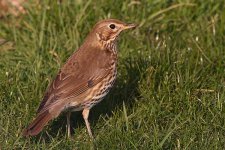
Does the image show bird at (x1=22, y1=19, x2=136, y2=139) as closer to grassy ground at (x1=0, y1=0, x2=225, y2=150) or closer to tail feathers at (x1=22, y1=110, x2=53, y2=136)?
tail feathers at (x1=22, y1=110, x2=53, y2=136)

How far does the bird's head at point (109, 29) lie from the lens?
291 inches

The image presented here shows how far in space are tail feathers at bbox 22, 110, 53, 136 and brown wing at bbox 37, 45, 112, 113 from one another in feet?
0.24

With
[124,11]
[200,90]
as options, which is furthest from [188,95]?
[124,11]

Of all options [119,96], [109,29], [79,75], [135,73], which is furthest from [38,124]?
[135,73]

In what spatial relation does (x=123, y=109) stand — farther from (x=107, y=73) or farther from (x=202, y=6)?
(x=202, y=6)

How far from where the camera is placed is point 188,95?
24.4 feet

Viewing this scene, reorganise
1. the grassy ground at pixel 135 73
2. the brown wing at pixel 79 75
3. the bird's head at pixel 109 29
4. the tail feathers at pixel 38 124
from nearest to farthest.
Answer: the tail feathers at pixel 38 124, the grassy ground at pixel 135 73, the brown wing at pixel 79 75, the bird's head at pixel 109 29

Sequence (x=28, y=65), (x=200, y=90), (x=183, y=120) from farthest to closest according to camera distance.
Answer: (x=28, y=65) → (x=200, y=90) → (x=183, y=120)

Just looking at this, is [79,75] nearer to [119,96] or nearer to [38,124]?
[38,124]

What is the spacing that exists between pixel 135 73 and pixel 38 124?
5.69 feet

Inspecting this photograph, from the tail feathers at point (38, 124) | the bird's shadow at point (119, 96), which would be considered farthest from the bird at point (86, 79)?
the bird's shadow at point (119, 96)

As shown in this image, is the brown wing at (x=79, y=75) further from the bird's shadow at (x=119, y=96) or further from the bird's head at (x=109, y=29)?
the bird's shadow at (x=119, y=96)

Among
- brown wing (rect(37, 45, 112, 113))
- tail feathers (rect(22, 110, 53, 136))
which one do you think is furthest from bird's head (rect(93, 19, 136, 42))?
tail feathers (rect(22, 110, 53, 136))

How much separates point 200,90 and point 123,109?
104 cm
